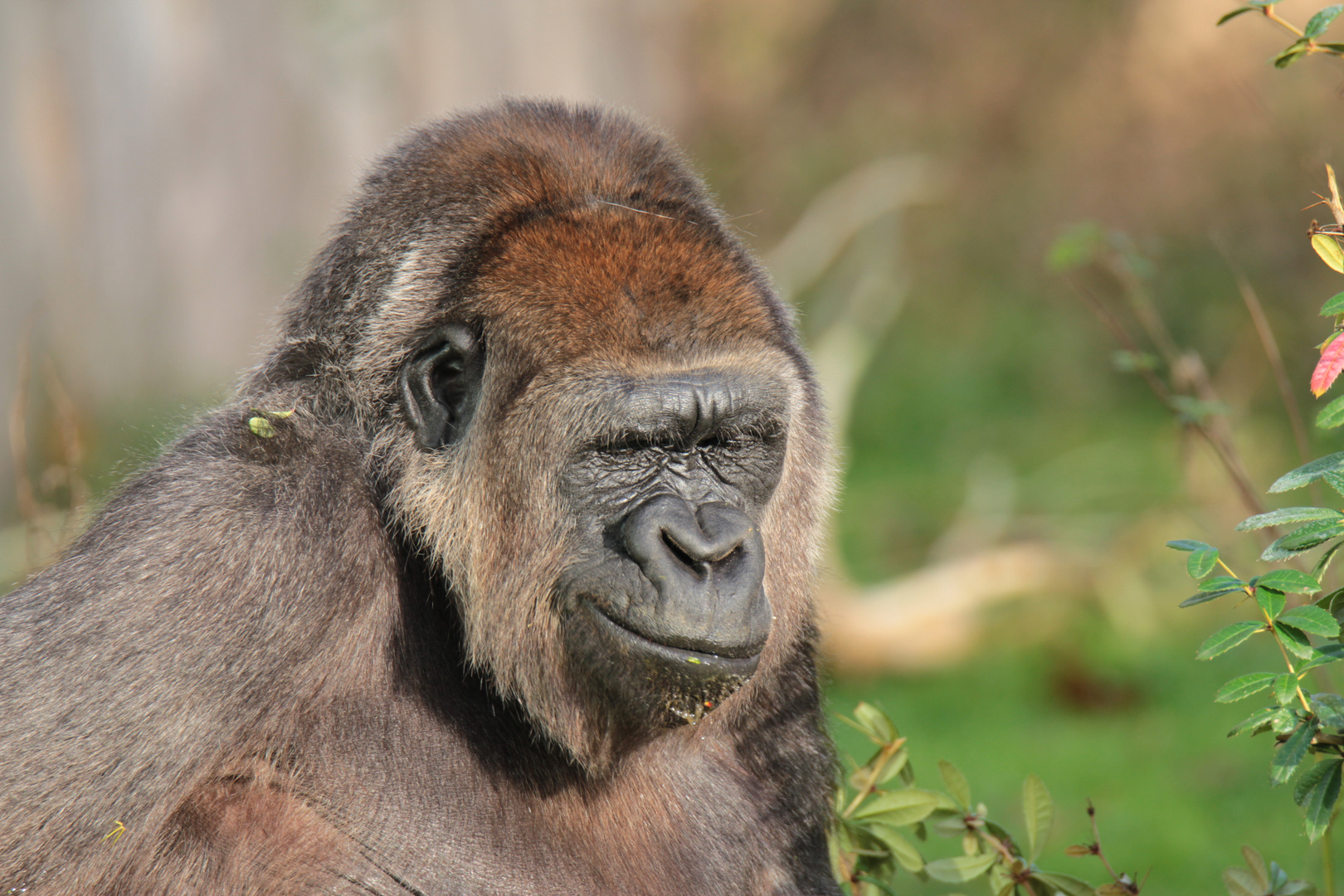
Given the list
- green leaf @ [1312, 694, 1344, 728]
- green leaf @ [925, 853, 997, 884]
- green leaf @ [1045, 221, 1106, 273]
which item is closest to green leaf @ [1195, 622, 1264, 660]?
green leaf @ [1312, 694, 1344, 728]

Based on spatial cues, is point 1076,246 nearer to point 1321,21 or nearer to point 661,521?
point 1321,21

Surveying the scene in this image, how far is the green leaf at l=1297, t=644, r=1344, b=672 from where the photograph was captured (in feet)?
9.80

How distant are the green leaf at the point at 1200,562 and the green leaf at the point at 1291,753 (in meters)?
0.42

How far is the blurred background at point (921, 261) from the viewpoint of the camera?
28.9 ft

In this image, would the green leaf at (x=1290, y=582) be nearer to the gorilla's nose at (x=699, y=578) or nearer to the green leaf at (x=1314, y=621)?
the green leaf at (x=1314, y=621)

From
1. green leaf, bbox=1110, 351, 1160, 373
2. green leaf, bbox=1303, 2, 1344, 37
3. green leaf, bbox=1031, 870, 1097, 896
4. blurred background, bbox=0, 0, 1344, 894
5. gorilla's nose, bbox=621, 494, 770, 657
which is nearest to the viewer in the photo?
green leaf, bbox=1303, 2, 1344, 37

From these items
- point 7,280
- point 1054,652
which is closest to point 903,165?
point 1054,652

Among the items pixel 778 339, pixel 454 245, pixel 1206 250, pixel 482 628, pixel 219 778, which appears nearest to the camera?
pixel 219 778

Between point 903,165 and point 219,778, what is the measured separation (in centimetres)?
1411

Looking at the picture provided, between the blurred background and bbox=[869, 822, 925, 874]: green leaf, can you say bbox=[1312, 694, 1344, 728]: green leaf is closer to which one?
bbox=[869, 822, 925, 874]: green leaf

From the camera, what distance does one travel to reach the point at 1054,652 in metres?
9.52

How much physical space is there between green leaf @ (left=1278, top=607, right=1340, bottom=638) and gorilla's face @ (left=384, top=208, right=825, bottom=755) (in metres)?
1.31

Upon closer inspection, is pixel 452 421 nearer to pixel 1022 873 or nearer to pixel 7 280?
pixel 1022 873

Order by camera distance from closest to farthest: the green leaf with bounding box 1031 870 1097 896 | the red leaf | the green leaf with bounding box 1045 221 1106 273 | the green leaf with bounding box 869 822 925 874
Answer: the red leaf, the green leaf with bounding box 1031 870 1097 896, the green leaf with bounding box 869 822 925 874, the green leaf with bounding box 1045 221 1106 273
